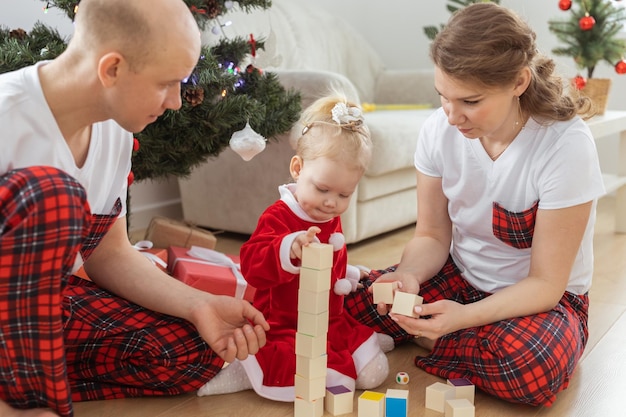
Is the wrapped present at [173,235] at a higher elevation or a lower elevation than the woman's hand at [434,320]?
lower

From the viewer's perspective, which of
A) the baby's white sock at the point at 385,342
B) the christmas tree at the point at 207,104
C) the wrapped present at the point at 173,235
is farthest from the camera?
the wrapped present at the point at 173,235

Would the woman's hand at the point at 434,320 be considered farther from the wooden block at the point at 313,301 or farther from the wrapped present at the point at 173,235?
the wrapped present at the point at 173,235

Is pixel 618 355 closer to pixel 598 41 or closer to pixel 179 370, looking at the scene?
pixel 179 370

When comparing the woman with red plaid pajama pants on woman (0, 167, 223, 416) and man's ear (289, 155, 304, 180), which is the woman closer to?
man's ear (289, 155, 304, 180)

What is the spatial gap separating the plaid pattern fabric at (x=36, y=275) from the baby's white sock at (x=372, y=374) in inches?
25.7

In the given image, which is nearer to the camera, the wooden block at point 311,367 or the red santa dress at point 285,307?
the wooden block at point 311,367

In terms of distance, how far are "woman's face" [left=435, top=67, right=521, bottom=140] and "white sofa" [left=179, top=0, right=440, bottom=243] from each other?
3.55ft

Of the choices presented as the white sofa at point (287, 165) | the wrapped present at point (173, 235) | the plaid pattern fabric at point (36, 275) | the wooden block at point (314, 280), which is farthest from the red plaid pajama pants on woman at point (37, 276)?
the white sofa at point (287, 165)

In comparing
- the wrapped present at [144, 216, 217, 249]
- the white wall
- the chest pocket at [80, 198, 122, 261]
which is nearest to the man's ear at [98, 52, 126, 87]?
the chest pocket at [80, 198, 122, 261]

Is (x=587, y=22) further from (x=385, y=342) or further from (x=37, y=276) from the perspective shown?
(x=37, y=276)

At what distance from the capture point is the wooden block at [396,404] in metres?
1.45

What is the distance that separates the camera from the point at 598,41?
11.1ft

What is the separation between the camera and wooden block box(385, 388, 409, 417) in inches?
56.9

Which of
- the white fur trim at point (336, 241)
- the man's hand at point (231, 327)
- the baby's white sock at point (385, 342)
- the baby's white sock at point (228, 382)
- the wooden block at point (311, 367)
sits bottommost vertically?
the baby's white sock at point (385, 342)
